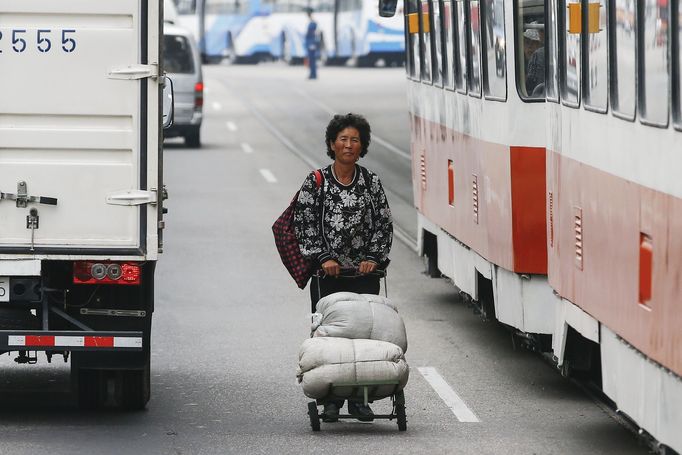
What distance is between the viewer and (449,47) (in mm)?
12766

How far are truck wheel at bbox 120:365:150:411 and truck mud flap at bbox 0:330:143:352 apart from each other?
1.66 feet

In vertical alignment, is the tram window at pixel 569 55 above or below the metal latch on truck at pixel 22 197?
above

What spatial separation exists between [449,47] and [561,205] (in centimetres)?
392

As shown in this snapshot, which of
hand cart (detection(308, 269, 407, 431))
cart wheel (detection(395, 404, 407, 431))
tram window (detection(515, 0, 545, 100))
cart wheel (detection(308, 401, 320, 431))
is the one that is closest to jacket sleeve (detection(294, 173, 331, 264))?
hand cart (detection(308, 269, 407, 431))

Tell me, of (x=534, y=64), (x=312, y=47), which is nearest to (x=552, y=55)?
(x=534, y=64)

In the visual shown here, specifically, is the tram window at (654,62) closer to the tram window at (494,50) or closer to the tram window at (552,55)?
the tram window at (552,55)

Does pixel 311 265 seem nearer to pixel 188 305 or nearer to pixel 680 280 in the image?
pixel 680 280

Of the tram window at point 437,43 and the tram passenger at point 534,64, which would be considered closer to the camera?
the tram passenger at point 534,64

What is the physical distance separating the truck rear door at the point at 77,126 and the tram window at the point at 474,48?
322 centimetres

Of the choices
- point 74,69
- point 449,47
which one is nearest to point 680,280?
point 74,69

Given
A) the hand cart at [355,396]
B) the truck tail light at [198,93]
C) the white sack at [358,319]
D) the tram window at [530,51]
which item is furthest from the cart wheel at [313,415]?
the truck tail light at [198,93]

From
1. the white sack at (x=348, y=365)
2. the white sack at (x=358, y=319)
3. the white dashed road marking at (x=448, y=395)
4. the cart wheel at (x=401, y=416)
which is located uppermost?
the white sack at (x=358, y=319)

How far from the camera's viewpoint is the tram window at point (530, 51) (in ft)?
33.7

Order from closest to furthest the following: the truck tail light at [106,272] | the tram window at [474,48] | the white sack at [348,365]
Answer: the white sack at [348,365] < the truck tail light at [106,272] < the tram window at [474,48]
